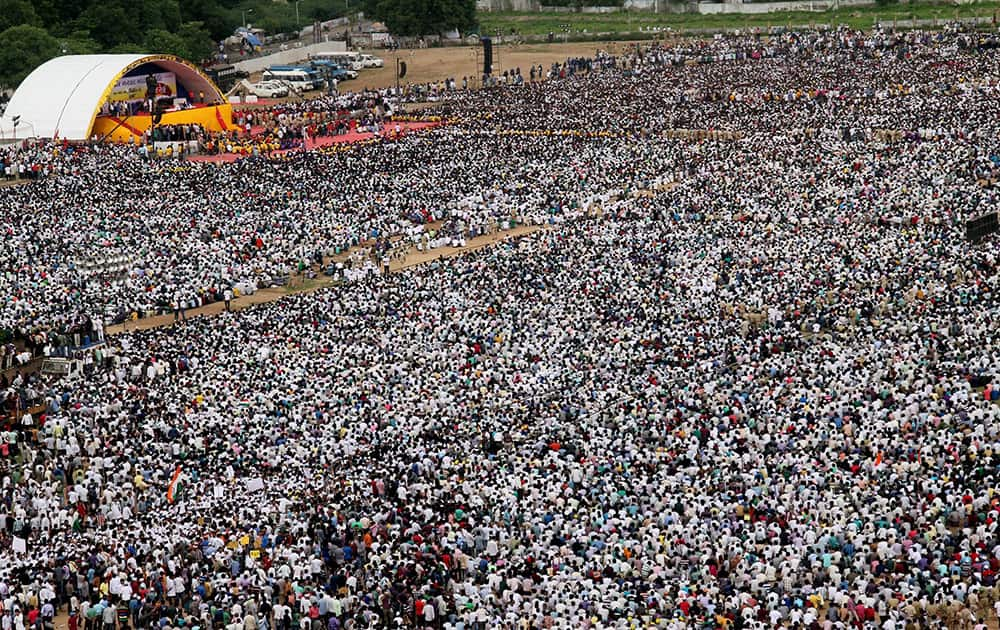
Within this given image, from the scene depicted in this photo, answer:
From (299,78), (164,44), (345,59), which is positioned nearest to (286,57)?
(345,59)

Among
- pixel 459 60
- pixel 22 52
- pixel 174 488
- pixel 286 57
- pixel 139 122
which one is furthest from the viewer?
pixel 286 57

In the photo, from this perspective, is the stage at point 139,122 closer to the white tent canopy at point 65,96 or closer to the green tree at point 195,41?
the white tent canopy at point 65,96

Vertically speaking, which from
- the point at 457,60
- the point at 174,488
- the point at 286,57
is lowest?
the point at 174,488

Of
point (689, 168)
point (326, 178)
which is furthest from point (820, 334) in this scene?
point (326, 178)

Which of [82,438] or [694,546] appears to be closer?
[694,546]

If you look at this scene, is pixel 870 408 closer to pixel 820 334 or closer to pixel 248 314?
pixel 820 334

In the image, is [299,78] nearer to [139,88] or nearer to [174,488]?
[139,88]
